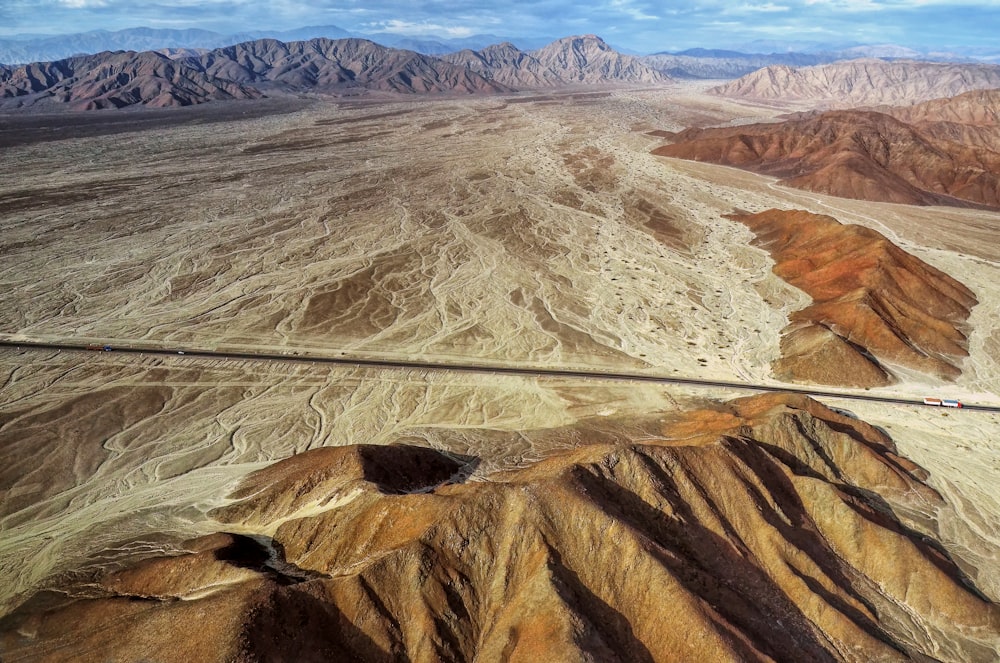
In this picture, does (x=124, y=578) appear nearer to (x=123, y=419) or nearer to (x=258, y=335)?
(x=123, y=419)

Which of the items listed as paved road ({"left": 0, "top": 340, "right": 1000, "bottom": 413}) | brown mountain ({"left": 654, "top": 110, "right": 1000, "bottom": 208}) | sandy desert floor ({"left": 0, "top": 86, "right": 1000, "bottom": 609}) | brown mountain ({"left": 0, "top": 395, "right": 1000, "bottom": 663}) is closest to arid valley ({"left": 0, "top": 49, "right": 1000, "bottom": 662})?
brown mountain ({"left": 0, "top": 395, "right": 1000, "bottom": 663})

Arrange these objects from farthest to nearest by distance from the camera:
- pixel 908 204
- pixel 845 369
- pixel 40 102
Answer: pixel 40 102, pixel 908 204, pixel 845 369

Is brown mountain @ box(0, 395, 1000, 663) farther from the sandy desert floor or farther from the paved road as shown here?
the paved road

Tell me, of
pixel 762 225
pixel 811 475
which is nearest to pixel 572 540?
pixel 811 475

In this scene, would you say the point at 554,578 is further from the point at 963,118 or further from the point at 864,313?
the point at 963,118

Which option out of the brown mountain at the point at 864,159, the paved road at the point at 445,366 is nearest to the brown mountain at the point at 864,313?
the paved road at the point at 445,366

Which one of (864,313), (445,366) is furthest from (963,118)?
(445,366)
